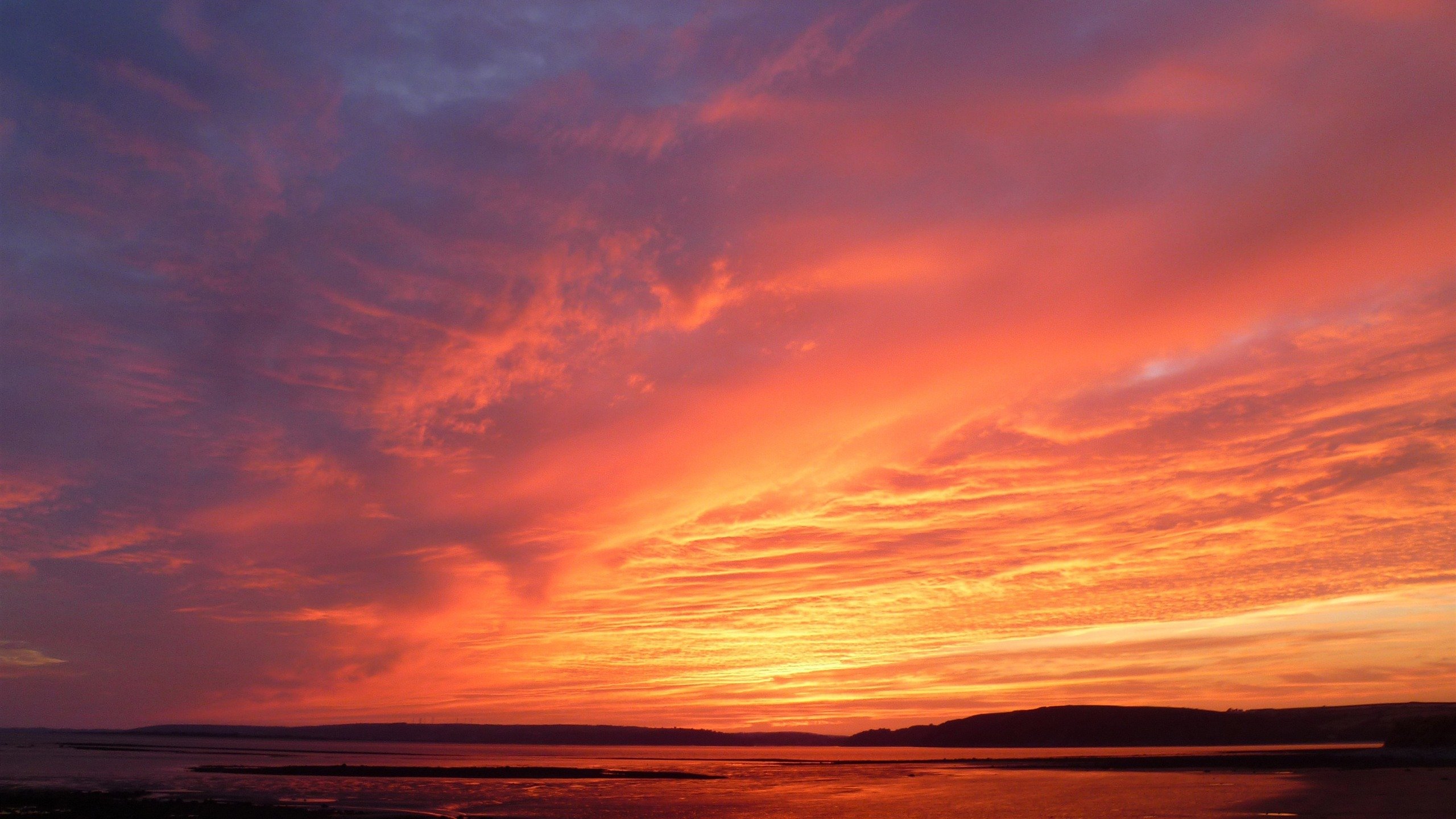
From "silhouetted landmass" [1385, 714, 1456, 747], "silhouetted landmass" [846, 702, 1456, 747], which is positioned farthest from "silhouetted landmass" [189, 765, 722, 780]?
"silhouetted landmass" [846, 702, 1456, 747]

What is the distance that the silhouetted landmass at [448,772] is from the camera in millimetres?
77688

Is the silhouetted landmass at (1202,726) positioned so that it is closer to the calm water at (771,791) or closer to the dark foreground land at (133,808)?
the calm water at (771,791)

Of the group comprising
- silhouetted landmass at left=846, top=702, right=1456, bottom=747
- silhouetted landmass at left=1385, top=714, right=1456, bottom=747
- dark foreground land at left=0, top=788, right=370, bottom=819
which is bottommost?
silhouetted landmass at left=846, top=702, right=1456, bottom=747

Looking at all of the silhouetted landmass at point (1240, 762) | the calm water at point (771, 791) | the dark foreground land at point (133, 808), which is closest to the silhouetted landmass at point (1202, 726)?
the silhouetted landmass at point (1240, 762)

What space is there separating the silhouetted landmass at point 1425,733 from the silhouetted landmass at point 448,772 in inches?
3028

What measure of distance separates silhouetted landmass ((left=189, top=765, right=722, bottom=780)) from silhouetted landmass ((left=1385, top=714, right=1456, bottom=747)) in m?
76.9

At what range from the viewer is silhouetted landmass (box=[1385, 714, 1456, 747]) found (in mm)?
91062

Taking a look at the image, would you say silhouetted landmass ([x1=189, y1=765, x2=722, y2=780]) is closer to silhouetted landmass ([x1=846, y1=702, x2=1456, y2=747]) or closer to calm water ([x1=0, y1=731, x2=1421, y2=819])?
calm water ([x1=0, y1=731, x2=1421, y2=819])

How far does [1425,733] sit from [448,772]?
343 feet

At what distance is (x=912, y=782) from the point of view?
72375 mm

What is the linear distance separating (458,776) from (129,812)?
38883 millimetres

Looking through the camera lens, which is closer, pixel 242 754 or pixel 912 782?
pixel 912 782

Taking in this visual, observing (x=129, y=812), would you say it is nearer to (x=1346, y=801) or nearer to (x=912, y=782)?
→ (x=912, y=782)

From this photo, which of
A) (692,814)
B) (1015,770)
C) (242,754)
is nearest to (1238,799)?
(692,814)
